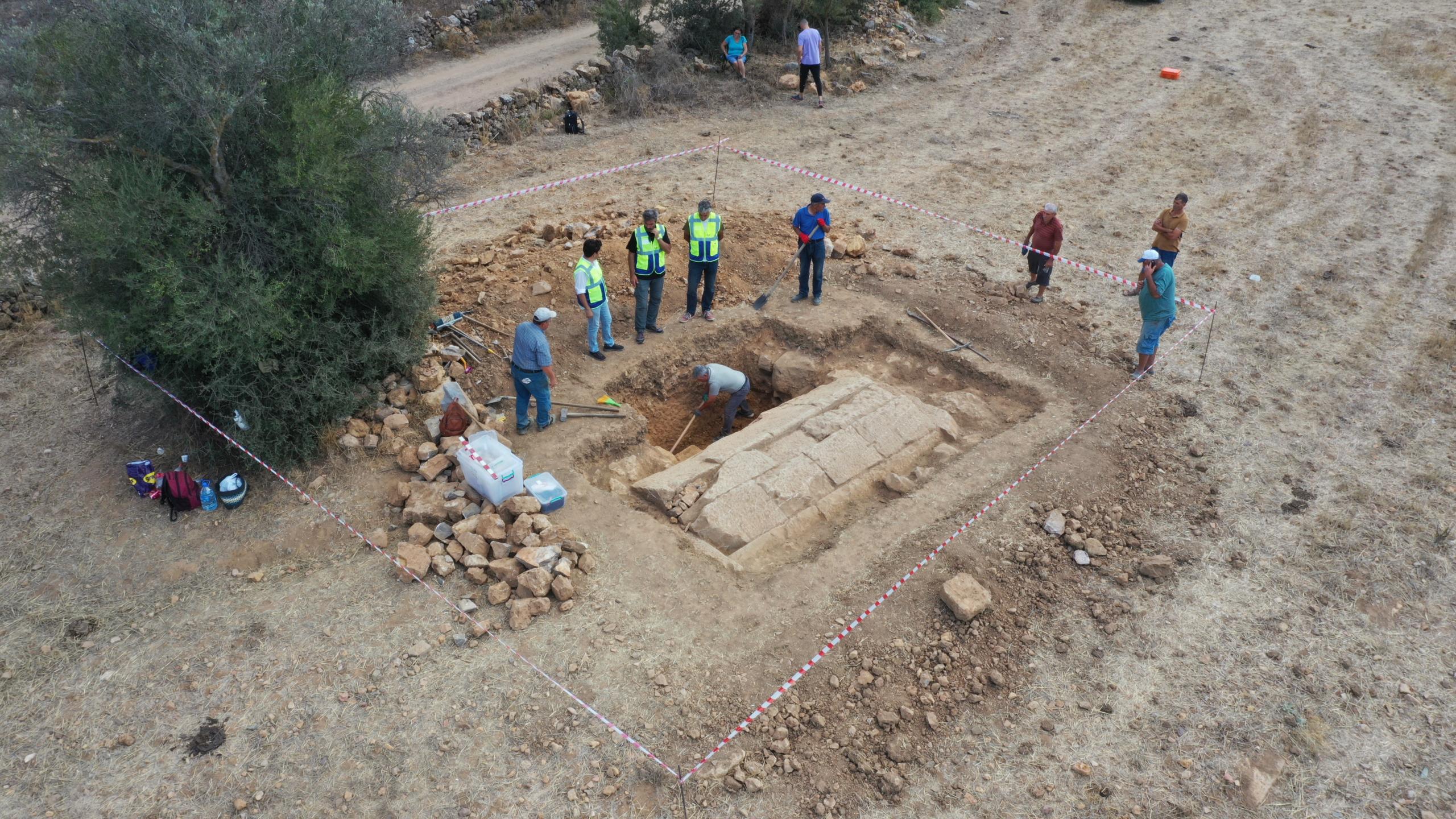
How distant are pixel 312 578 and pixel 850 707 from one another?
438 cm

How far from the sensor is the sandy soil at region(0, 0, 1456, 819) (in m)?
5.81

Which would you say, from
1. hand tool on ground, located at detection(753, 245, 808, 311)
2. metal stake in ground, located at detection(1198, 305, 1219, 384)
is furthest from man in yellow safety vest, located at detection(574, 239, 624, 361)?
metal stake in ground, located at detection(1198, 305, 1219, 384)

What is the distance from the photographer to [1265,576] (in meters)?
7.32

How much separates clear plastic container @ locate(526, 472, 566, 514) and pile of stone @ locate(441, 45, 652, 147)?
380 inches

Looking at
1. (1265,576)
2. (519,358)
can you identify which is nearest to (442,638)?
(519,358)

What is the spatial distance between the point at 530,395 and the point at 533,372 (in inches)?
23.8

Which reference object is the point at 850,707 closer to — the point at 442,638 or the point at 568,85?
the point at 442,638

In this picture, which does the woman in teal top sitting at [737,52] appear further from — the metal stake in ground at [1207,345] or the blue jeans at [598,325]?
the metal stake in ground at [1207,345]

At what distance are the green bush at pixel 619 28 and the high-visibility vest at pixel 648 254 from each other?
33.3 feet

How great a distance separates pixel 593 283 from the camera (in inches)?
364

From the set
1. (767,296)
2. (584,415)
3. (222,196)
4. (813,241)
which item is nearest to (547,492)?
(584,415)

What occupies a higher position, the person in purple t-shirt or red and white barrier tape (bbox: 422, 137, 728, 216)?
the person in purple t-shirt

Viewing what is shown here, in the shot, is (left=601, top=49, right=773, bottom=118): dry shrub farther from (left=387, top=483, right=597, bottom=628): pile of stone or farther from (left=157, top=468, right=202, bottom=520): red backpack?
(left=157, top=468, right=202, bottom=520): red backpack

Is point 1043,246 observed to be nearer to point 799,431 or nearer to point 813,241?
point 813,241
